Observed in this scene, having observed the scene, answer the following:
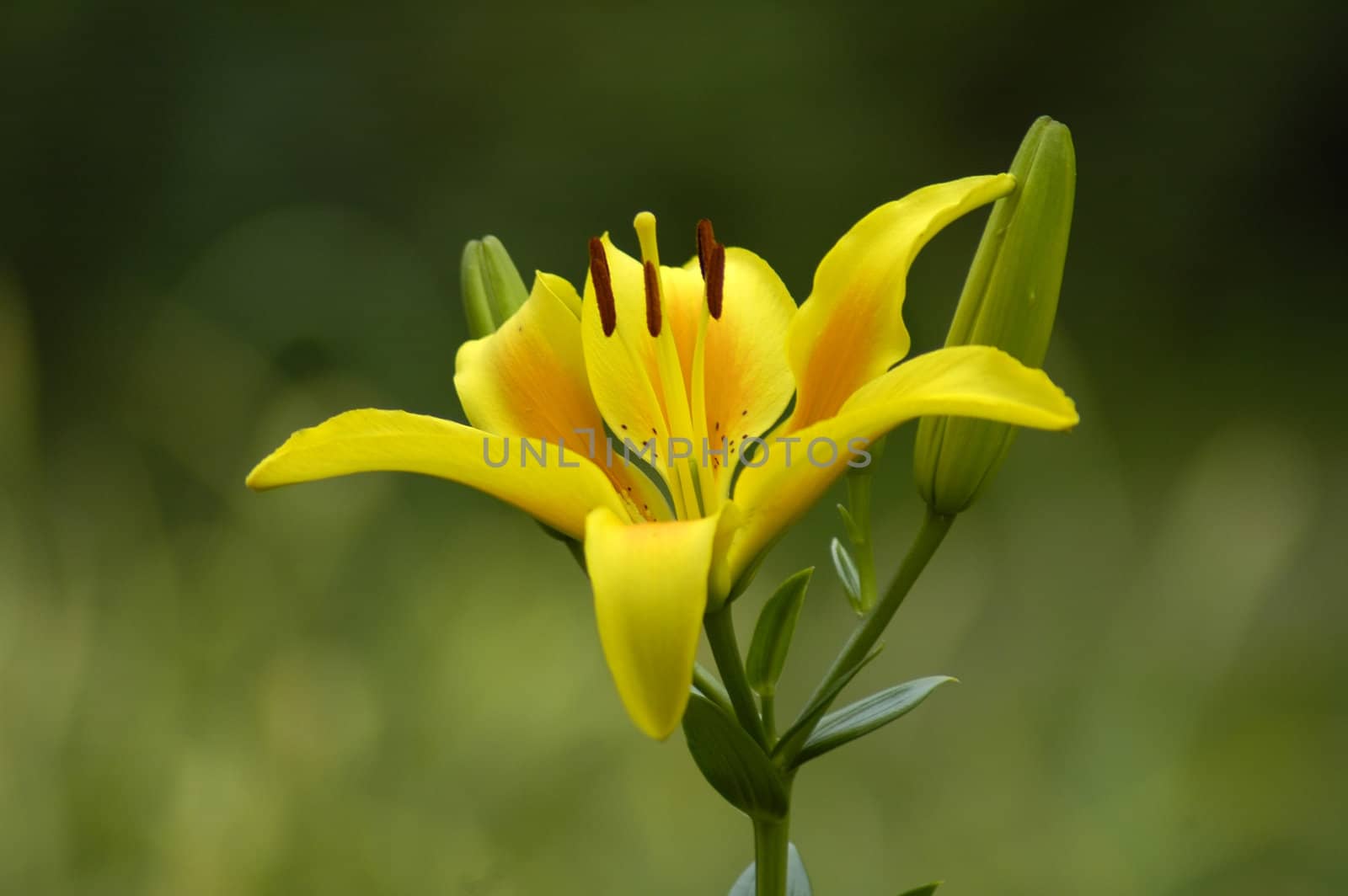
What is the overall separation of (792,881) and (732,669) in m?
0.09

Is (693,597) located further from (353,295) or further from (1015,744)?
(353,295)

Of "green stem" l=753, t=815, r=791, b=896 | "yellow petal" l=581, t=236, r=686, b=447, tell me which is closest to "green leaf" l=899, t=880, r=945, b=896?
"green stem" l=753, t=815, r=791, b=896

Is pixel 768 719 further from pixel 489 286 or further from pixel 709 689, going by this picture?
pixel 489 286

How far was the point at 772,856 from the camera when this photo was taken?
0.34 m

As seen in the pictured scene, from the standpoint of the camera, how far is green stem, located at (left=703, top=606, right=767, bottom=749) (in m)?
0.32

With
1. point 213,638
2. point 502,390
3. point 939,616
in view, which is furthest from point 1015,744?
point 502,390

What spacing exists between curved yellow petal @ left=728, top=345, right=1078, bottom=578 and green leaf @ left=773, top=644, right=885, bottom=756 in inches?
1.5

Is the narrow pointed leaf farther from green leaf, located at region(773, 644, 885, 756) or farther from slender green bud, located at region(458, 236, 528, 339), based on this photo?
slender green bud, located at region(458, 236, 528, 339)

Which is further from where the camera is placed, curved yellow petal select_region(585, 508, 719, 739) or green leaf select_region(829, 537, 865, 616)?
green leaf select_region(829, 537, 865, 616)

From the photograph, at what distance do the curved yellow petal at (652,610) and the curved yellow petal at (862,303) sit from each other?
3.4 inches

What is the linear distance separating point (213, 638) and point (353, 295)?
1.40 feet

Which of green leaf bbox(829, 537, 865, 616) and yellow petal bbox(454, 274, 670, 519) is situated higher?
yellow petal bbox(454, 274, 670, 519)

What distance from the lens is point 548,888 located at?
837 millimetres

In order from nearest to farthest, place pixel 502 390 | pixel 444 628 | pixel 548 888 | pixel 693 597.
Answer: pixel 693 597
pixel 502 390
pixel 548 888
pixel 444 628
